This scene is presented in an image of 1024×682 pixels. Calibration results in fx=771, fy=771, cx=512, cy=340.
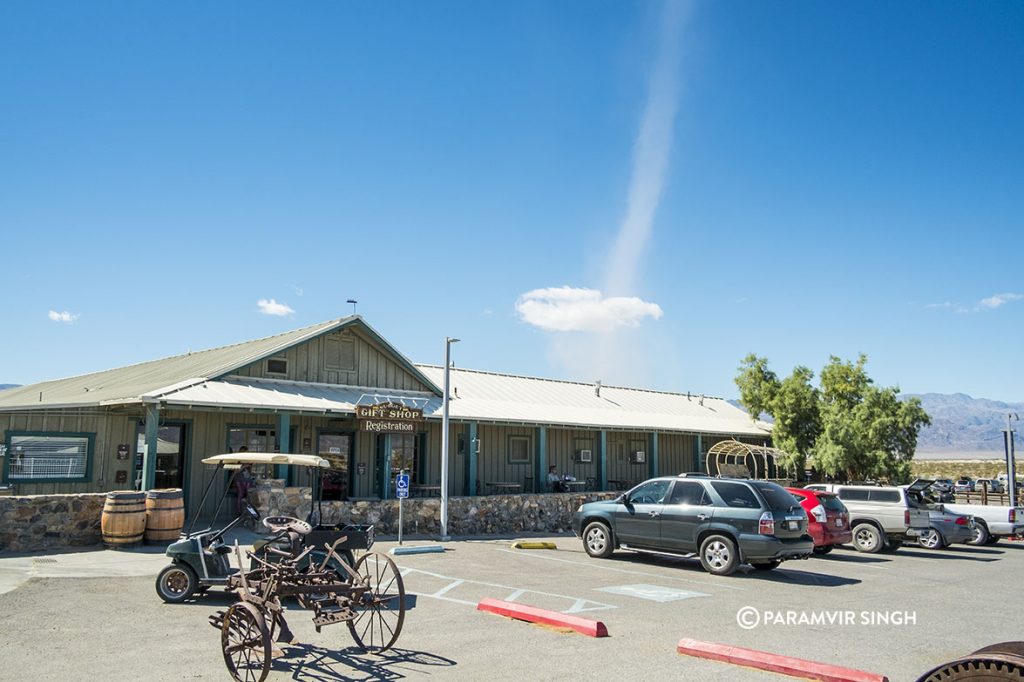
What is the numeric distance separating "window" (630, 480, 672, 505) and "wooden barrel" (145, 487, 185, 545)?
9.00 metres

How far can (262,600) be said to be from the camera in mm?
7328

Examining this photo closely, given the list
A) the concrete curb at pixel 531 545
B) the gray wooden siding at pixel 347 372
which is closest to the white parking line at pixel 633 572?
the concrete curb at pixel 531 545

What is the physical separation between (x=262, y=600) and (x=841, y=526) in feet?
44.6

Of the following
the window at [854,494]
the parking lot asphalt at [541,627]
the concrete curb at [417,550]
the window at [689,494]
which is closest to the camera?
the parking lot asphalt at [541,627]

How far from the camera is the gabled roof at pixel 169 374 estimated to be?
60.8ft

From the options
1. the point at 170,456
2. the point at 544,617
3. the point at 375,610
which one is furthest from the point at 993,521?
the point at 170,456

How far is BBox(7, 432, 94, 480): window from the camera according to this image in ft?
60.7

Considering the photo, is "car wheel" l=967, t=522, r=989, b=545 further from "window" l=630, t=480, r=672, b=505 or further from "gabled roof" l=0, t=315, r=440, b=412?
"gabled roof" l=0, t=315, r=440, b=412

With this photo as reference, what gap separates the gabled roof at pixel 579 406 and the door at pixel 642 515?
7.10m

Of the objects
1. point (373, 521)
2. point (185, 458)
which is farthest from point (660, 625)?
point (185, 458)

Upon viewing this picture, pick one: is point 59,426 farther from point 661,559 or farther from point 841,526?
point 841,526

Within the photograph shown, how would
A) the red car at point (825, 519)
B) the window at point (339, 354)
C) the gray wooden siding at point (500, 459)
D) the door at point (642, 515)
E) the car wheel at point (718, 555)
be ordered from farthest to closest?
1. the gray wooden siding at point (500, 459)
2. the window at point (339, 354)
3. the red car at point (825, 519)
4. the door at point (642, 515)
5. the car wheel at point (718, 555)

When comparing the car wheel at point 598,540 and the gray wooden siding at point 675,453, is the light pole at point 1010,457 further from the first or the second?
the car wheel at point 598,540

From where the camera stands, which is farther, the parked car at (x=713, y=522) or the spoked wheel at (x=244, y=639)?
Answer: the parked car at (x=713, y=522)
